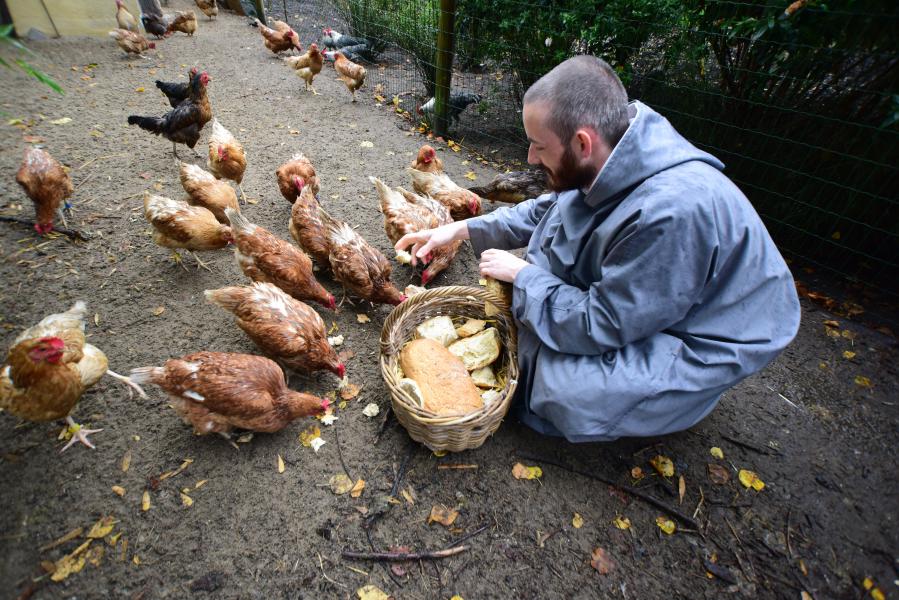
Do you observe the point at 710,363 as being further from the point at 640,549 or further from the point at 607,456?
the point at 640,549

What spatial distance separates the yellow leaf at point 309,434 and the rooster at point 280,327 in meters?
0.41

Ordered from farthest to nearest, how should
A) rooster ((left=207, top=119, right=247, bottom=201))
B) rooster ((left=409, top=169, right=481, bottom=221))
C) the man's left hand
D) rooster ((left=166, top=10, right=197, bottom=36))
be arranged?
1. rooster ((left=166, top=10, right=197, bottom=36))
2. rooster ((left=409, top=169, right=481, bottom=221))
3. rooster ((left=207, top=119, right=247, bottom=201))
4. the man's left hand

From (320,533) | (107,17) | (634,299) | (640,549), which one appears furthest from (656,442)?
(107,17)

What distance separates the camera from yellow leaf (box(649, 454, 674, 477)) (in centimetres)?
267

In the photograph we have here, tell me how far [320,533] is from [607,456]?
74.4 inches

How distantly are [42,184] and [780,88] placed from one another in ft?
23.7

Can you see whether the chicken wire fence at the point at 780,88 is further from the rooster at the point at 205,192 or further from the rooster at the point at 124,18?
the rooster at the point at 124,18

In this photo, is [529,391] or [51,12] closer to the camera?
[529,391]

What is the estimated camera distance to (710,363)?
2127mm

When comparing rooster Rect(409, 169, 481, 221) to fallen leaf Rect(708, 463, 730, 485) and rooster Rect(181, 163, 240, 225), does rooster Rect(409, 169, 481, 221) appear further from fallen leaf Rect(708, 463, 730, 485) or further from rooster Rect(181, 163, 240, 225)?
fallen leaf Rect(708, 463, 730, 485)

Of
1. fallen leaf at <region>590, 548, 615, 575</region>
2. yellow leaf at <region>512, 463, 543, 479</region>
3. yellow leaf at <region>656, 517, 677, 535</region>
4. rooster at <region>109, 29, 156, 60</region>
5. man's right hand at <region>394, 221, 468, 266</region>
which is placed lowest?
fallen leaf at <region>590, 548, 615, 575</region>

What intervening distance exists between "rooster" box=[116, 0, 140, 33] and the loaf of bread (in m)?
10.9

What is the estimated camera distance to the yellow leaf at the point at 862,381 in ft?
11.1

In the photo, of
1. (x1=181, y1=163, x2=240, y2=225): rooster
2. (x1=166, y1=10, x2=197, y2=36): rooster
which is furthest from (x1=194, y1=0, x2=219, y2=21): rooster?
(x1=181, y1=163, x2=240, y2=225): rooster
